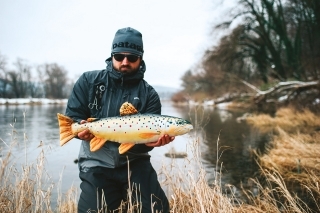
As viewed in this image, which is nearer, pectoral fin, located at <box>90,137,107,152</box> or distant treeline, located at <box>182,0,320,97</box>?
pectoral fin, located at <box>90,137,107,152</box>

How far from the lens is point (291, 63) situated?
27656 mm

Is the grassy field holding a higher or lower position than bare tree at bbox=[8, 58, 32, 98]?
lower

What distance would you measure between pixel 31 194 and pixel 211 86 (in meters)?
63.1

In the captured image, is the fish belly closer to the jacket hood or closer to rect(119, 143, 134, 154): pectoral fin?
rect(119, 143, 134, 154): pectoral fin

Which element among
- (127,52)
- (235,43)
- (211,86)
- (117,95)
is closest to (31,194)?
(117,95)

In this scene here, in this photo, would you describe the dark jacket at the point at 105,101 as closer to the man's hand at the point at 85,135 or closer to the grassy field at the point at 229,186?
the man's hand at the point at 85,135

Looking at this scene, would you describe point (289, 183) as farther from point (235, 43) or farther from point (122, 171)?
point (235, 43)

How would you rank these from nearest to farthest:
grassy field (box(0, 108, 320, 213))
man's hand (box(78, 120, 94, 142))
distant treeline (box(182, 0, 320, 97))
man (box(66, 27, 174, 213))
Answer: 1. man's hand (box(78, 120, 94, 142))
2. man (box(66, 27, 174, 213))
3. grassy field (box(0, 108, 320, 213))
4. distant treeline (box(182, 0, 320, 97))

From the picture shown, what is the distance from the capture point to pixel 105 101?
11.1ft

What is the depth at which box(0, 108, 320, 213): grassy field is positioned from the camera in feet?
12.0

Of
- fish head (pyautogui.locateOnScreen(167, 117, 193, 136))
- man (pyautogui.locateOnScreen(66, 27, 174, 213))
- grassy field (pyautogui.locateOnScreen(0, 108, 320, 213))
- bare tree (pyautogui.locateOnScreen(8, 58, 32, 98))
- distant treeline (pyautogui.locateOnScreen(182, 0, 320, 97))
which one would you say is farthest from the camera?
bare tree (pyautogui.locateOnScreen(8, 58, 32, 98))

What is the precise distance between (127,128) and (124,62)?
81cm

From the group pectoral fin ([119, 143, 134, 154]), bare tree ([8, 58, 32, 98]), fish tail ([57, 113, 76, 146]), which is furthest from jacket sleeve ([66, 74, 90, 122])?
bare tree ([8, 58, 32, 98])

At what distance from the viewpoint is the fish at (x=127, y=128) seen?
2.99 meters
